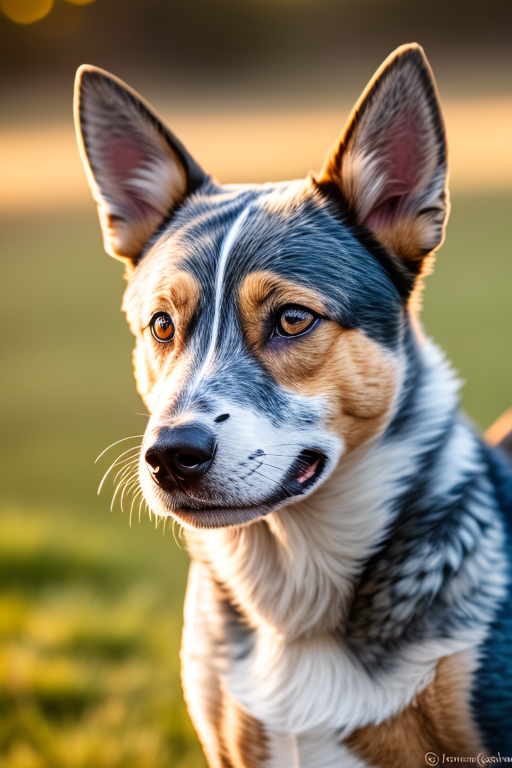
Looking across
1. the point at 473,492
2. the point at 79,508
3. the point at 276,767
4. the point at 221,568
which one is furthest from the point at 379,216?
the point at 79,508

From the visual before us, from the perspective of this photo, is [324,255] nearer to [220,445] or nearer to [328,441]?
[328,441]

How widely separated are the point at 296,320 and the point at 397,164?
593 millimetres

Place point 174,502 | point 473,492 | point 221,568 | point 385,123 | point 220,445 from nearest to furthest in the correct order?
point 220,445 → point 174,502 → point 385,123 → point 473,492 → point 221,568

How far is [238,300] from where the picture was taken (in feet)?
6.64

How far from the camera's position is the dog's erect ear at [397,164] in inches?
78.3

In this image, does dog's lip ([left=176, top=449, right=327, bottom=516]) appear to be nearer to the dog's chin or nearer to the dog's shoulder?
the dog's chin

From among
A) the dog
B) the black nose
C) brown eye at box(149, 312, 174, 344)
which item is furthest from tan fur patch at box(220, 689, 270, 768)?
brown eye at box(149, 312, 174, 344)

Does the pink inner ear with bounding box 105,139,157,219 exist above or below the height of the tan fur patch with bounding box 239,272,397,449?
above

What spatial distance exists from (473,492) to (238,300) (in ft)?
3.09

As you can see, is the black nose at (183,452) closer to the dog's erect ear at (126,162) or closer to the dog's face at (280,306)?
the dog's face at (280,306)

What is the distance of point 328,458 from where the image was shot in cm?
203

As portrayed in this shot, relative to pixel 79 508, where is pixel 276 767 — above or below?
above

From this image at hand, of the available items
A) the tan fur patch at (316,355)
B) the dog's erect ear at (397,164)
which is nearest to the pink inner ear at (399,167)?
the dog's erect ear at (397,164)

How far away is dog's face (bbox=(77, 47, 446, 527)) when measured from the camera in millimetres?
1868
